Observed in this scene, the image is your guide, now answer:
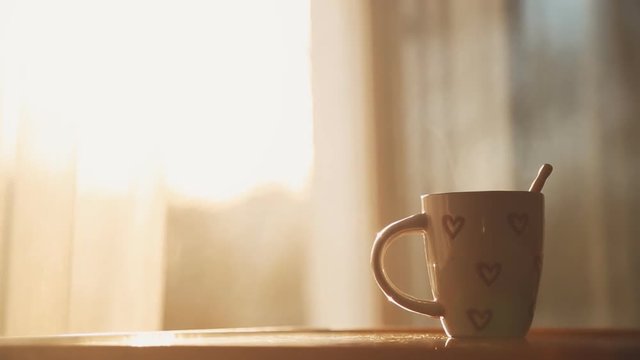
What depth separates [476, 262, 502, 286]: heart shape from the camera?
0.58 metres

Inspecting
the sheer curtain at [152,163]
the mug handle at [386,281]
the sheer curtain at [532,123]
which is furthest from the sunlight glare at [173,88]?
the mug handle at [386,281]

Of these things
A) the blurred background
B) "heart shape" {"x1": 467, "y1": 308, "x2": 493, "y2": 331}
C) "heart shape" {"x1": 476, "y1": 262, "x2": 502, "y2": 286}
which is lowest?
"heart shape" {"x1": 467, "y1": 308, "x2": 493, "y2": 331}

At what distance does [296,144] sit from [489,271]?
1013 mm

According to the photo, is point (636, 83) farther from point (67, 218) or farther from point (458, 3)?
point (67, 218)

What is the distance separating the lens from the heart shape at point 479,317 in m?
0.59

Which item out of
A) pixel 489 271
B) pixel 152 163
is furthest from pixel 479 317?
pixel 152 163

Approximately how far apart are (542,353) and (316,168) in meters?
1.16

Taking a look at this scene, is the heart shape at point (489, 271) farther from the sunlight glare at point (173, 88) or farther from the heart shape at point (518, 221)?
the sunlight glare at point (173, 88)

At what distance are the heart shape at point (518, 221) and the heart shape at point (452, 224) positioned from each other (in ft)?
0.12

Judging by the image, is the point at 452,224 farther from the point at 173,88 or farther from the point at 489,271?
the point at 173,88

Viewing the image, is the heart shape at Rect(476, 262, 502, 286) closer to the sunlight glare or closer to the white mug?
the white mug

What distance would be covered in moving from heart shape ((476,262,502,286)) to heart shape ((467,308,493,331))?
24 millimetres

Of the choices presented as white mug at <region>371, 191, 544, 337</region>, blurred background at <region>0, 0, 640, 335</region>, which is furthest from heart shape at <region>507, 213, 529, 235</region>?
blurred background at <region>0, 0, 640, 335</region>

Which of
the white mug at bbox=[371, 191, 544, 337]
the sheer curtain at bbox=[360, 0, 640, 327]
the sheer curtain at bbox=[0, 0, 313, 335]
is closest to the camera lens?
the white mug at bbox=[371, 191, 544, 337]
